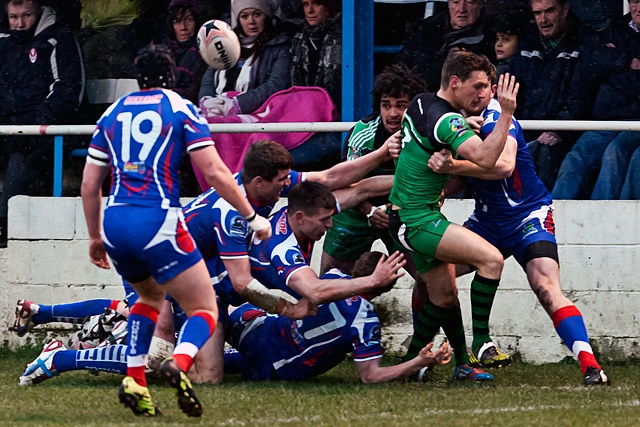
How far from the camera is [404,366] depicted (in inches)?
232

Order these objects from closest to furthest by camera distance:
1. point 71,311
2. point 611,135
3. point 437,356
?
1. point 437,356
2. point 71,311
3. point 611,135

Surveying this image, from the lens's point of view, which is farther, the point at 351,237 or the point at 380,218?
the point at 351,237

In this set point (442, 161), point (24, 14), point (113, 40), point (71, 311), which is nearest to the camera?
point (442, 161)

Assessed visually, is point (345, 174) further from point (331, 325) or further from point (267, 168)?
point (331, 325)

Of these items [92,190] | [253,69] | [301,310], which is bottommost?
[301,310]

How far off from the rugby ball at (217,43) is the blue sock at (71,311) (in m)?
1.94

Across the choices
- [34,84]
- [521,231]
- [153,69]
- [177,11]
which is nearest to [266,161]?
[153,69]

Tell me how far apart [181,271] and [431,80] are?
13.2ft

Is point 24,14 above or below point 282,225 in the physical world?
above

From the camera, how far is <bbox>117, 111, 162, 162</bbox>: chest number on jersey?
484 centimetres

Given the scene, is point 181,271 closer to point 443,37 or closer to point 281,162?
point 281,162

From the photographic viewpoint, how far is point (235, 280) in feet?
19.5

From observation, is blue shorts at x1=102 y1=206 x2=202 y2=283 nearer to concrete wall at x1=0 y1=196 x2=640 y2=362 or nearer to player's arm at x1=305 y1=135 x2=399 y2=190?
player's arm at x1=305 y1=135 x2=399 y2=190

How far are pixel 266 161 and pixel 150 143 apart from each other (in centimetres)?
122
